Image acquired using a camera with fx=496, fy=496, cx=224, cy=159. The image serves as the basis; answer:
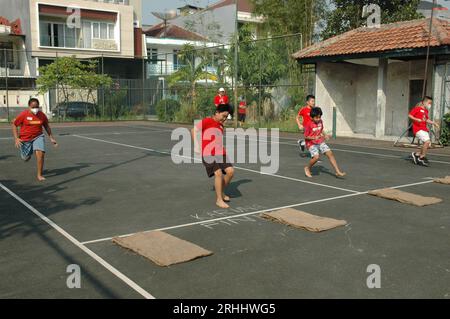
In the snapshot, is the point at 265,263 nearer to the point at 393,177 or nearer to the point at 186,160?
the point at 393,177

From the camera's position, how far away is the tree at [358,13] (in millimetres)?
29688

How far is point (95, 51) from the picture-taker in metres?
43.9

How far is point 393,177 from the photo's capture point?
437 inches

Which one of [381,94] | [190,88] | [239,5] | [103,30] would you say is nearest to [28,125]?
[381,94]

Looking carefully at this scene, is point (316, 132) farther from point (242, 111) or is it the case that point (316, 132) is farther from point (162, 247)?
point (242, 111)

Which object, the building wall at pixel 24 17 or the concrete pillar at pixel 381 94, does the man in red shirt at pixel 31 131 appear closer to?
the concrete pillar at pixel 381 94

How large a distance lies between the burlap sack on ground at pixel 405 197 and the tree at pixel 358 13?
23.3 meters

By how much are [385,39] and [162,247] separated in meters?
16.8

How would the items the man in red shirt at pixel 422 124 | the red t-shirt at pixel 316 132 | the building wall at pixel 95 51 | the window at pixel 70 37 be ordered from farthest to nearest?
1. the window at pixel 70 37
2. the building wall at pixel 95 51
3. the man in red shirt at pixel 422 124
4. the red t-shirt at pixel 316 132

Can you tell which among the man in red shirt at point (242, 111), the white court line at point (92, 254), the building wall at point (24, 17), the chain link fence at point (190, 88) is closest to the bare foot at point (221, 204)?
the white court line at point (92, 254)

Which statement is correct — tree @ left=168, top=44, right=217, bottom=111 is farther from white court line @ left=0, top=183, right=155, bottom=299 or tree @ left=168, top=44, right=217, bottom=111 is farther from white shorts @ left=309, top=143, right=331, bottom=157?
white court line @ left=0, top=183, right=155, bottom=299

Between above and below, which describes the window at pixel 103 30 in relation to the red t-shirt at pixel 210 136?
above

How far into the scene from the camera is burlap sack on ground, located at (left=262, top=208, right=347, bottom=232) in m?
6.80
